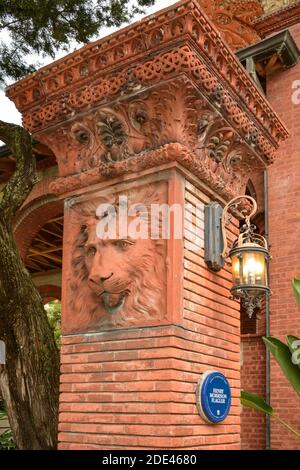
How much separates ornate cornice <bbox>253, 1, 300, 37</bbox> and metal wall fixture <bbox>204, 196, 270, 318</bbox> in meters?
6.84

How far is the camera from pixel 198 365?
398 cm


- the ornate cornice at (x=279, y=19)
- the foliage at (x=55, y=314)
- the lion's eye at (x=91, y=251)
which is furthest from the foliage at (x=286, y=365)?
the foliage at (x=55, y=314)

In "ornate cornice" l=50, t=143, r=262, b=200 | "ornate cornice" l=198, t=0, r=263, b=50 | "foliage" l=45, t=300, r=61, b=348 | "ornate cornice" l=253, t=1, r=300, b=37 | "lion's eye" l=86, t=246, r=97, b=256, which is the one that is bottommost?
"lion's eye" l=86, t=246, r=97, b=256

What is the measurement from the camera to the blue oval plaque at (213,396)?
152 inches

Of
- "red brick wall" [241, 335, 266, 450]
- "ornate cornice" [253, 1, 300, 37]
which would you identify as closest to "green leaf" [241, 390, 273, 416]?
"red brick wall" [241, 335, 266, 450]

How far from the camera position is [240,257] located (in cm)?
418

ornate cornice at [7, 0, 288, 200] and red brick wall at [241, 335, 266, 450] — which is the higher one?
ornate cornice at [7, 0, 288, 200]

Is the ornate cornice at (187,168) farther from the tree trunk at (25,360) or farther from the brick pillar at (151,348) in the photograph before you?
the tree trunk at (25,360)


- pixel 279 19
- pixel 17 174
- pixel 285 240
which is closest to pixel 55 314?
pixel 279 19

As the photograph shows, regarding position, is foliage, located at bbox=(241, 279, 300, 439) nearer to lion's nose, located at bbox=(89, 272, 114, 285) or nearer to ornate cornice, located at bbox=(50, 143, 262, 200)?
ornate cornice, located at bbox=(50, 143, 262, 200)

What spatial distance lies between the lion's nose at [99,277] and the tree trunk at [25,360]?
154cm

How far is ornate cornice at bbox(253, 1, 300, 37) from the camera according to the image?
10.1m

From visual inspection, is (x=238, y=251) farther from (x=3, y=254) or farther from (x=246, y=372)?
(x=246, y=372)

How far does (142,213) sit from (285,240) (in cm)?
485
